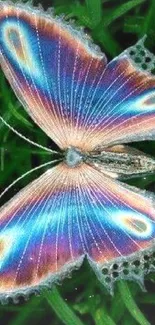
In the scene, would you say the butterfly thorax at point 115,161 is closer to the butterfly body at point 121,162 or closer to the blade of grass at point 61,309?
the butterfly body at point 121,162

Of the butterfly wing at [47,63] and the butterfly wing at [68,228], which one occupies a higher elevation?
the butterfly wing at [47,63]

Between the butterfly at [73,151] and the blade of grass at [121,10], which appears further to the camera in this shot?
the blade of grass at [121,10]

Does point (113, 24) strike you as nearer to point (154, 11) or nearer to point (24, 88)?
point (154, 11)

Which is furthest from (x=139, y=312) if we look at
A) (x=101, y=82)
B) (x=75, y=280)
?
(x=101, y=82)

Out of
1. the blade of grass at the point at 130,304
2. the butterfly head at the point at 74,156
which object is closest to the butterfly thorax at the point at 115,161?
the butterfly head at the point at 74,156

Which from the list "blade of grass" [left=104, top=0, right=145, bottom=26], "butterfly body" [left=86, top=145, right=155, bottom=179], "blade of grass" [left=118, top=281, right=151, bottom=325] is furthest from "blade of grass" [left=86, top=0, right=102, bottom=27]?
"blade of grass" [left=118, top=281, right=151, bottom=325]
